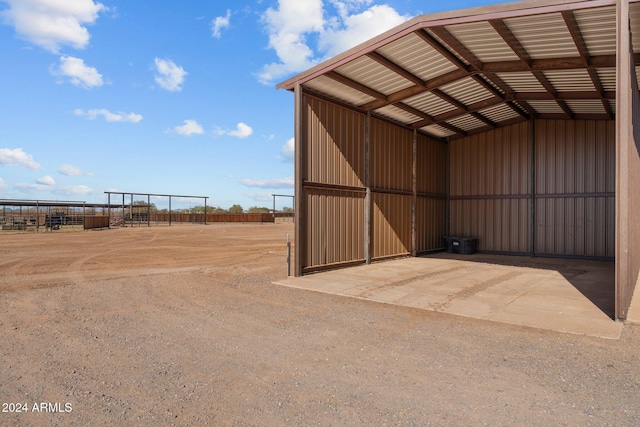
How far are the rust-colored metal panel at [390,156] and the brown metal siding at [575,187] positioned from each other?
576 cm

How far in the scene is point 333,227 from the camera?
1238cm

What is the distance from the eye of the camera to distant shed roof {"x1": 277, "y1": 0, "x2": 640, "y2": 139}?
324 inches

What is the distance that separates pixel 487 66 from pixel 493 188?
27.0ft

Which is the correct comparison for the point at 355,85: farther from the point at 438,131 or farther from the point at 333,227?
the point at 438,131

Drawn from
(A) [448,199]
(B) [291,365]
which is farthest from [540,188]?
(B) [291,365]

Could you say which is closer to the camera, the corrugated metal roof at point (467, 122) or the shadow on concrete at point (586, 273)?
the shadow on concrete at point (586, 273)

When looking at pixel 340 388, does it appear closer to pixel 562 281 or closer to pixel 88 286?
pixel 88 286

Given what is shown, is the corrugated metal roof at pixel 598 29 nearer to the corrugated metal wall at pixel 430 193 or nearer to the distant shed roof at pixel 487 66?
the distant shed roof at pixel 487 66

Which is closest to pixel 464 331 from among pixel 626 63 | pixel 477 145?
pixel 626 63

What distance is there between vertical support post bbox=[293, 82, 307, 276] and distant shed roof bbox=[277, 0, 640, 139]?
743 mm

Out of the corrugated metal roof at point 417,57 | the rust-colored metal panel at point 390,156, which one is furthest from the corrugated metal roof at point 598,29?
the rust-colored metal panel at point 390,156

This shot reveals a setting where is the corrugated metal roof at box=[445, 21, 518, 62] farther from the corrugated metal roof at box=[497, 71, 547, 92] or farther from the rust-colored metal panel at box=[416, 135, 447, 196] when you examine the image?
the rust-colored metal panel at box=[416, 135, 447, 196]

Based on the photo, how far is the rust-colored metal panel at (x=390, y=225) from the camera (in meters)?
14.4

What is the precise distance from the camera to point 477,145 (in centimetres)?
1862
